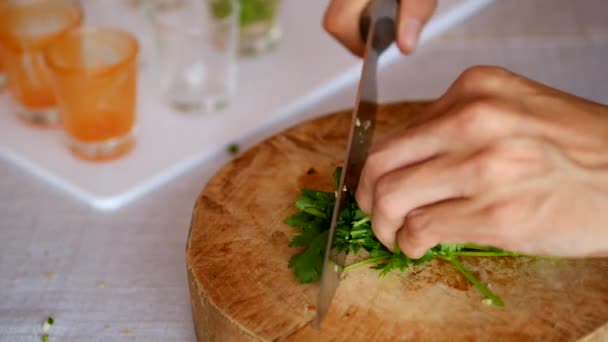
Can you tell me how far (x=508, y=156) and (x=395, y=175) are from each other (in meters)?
0.14

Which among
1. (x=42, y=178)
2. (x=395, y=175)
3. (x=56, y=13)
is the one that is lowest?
(x=42, y=178)

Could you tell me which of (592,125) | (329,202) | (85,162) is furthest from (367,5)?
(85,162)

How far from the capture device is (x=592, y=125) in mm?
1006

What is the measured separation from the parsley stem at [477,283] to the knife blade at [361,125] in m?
0.16

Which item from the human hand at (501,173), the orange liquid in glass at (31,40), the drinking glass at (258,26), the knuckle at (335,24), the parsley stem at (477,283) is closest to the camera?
the human hand at (501,173)

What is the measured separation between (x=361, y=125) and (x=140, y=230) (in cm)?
49

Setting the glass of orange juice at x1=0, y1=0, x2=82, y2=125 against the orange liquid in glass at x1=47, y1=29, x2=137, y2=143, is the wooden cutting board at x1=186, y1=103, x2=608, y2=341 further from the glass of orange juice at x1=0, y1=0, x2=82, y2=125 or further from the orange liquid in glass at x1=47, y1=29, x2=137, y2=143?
the glass of orange juice at x1=0, y1=0, x2=82, y2=125

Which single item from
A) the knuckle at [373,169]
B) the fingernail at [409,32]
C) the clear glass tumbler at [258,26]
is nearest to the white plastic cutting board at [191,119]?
the clear glass tumbler at [258,26]

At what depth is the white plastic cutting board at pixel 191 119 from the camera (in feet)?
5.19

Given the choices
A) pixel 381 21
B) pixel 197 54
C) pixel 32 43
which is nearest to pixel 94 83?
pixel 32 43

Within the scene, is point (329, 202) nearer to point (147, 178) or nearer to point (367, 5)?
point (367, 5)

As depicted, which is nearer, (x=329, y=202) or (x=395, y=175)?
(x=395, y=175)

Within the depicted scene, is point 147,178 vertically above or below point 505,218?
below

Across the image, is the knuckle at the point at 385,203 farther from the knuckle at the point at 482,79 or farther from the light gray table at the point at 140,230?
the light gray table at the point at 140,230
